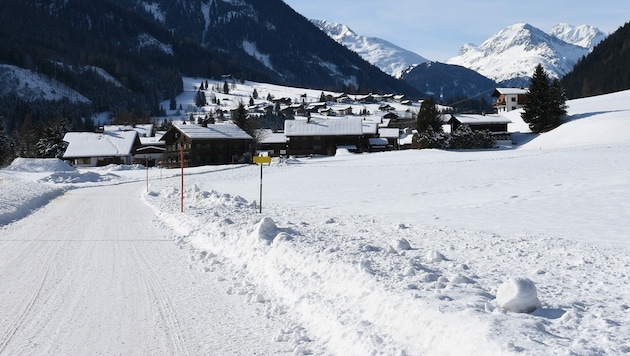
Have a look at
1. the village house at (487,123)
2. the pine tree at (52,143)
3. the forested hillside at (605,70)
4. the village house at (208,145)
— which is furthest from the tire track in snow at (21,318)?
the forested hillside at (605,70)

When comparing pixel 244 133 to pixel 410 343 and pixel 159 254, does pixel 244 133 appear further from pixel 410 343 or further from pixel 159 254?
pixel 410 343

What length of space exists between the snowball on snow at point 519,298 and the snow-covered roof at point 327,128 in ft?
264

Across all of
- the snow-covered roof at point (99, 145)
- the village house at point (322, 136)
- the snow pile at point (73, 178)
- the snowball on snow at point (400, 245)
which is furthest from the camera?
the snow-covered roof at point (99, 145)

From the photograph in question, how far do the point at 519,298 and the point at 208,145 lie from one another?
7766cm

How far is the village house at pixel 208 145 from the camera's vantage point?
258 feet

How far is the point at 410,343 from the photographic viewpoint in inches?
217

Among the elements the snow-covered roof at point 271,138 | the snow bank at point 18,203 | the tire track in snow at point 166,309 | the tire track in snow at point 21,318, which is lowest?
the tire track in snow at point 166,309

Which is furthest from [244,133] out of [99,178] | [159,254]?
[159,254]

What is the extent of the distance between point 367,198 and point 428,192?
3.53 meters

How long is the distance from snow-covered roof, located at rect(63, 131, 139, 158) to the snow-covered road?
81475mm

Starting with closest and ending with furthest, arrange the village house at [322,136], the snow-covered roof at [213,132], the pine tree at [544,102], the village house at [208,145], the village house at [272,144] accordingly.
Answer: the pine tree at [544,102] < the village house at [208,145] < the snow-covered roof at [213,132] < the village house at [322,136] < the village house at [272,144]

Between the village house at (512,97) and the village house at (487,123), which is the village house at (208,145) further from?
the village house at (512,97)

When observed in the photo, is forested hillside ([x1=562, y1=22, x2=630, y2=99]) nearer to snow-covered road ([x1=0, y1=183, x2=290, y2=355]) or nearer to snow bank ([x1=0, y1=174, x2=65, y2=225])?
snow bank ([x1=0, y1=174, x2=65, y2=225])

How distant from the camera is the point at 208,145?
264ft
